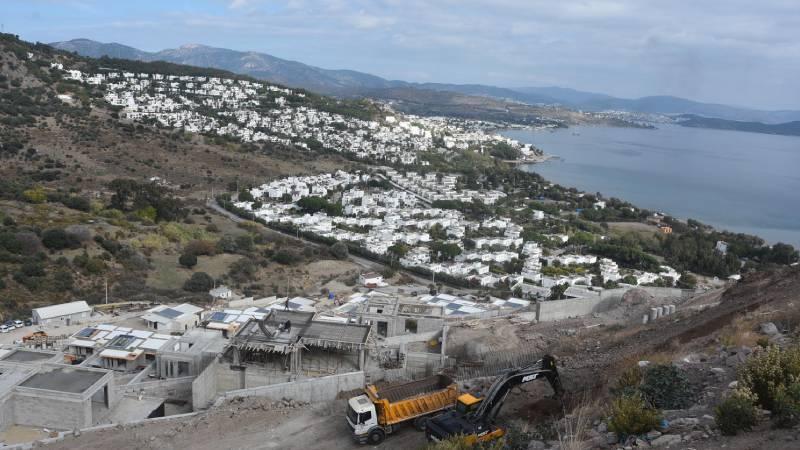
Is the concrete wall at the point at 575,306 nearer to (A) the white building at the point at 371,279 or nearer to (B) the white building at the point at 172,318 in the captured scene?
(B) the white building at the point at 172,318

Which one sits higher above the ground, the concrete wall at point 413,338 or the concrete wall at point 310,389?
the concrete wall at point 310,389

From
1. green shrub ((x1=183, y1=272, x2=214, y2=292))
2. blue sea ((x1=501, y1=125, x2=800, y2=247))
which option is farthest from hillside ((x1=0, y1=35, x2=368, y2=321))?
blue sea ((x1=501, y1=125, x2=800, y2=247))

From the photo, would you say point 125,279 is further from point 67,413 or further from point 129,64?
point 129,64

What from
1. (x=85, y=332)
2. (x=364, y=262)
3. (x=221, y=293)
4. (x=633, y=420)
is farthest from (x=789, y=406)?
(x=364, y=262)

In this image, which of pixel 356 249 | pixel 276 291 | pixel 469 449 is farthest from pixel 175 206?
pixel 469 449

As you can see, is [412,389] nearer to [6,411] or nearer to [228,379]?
[228,379]

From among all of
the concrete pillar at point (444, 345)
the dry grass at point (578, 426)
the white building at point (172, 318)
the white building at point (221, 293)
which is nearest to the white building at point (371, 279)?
the white building at point (221, 293)

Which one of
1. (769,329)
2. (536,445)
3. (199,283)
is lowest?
(199,283)
